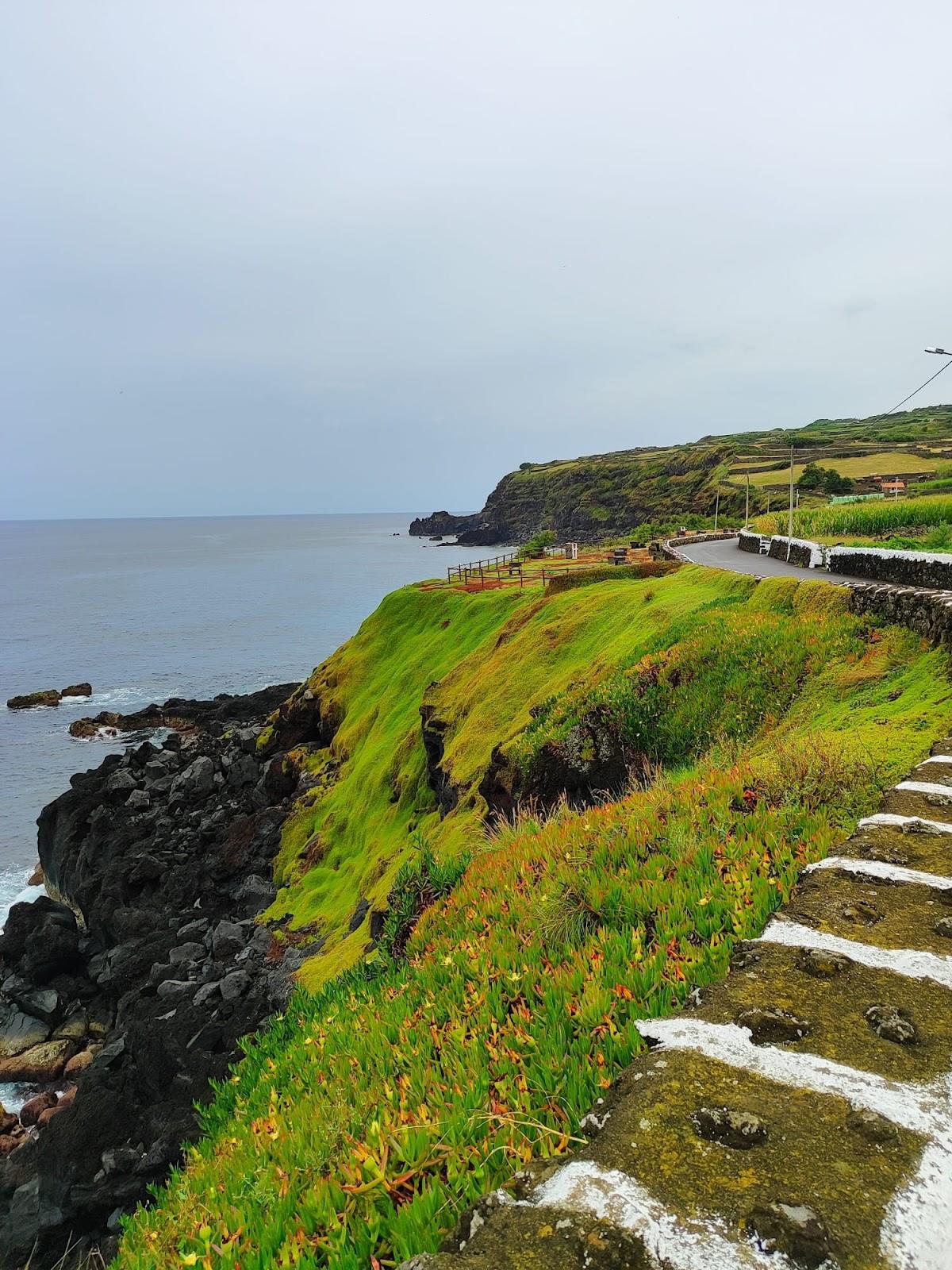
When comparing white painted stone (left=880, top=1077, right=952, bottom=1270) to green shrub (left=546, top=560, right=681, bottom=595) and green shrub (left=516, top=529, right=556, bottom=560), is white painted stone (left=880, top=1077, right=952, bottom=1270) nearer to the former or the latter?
green shrub (left=546, top=560, right=681, bottom=595)

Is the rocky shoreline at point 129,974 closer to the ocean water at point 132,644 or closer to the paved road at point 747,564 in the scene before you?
the ocean water at point 132,644

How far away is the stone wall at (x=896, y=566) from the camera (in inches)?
577

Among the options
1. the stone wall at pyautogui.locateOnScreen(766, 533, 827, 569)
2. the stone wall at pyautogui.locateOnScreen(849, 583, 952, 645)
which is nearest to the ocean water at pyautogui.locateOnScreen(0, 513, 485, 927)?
the stone wall at pyautogui.locateOnScreen(849, 583, 952, 645)

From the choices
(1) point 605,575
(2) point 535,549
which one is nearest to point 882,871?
(1) point 605,575

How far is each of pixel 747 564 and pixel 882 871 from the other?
1115 inches

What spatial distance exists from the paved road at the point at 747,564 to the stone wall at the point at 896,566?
0.33 metres

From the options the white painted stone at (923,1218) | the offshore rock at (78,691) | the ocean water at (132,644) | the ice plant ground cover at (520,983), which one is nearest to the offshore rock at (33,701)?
the ocean water at (132,644)

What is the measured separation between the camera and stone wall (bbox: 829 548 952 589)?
48.1 ft

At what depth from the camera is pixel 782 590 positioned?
17938mm

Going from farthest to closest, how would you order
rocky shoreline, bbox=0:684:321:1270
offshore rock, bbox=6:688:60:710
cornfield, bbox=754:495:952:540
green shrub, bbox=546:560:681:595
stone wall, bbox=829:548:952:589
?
offshore rock, bbox=6:688:60:710 < green shrub, bbox=546:560:681:595 < cornfield, bbox=754:495:952:540 < stone wall, bbox=829:548:952:589 < rocky shoreline, bbox=0:684:321:1270

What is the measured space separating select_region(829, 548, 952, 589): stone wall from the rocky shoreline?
16.7 metres

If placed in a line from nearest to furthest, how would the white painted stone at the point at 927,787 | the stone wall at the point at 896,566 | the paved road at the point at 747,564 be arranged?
the white painted stone at the point at 927,787
the stone wall at the point at 896,566
the paved road at the point at 747,564

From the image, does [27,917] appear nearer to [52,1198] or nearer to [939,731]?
[52,1198]

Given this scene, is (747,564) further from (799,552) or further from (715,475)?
(715,475)
